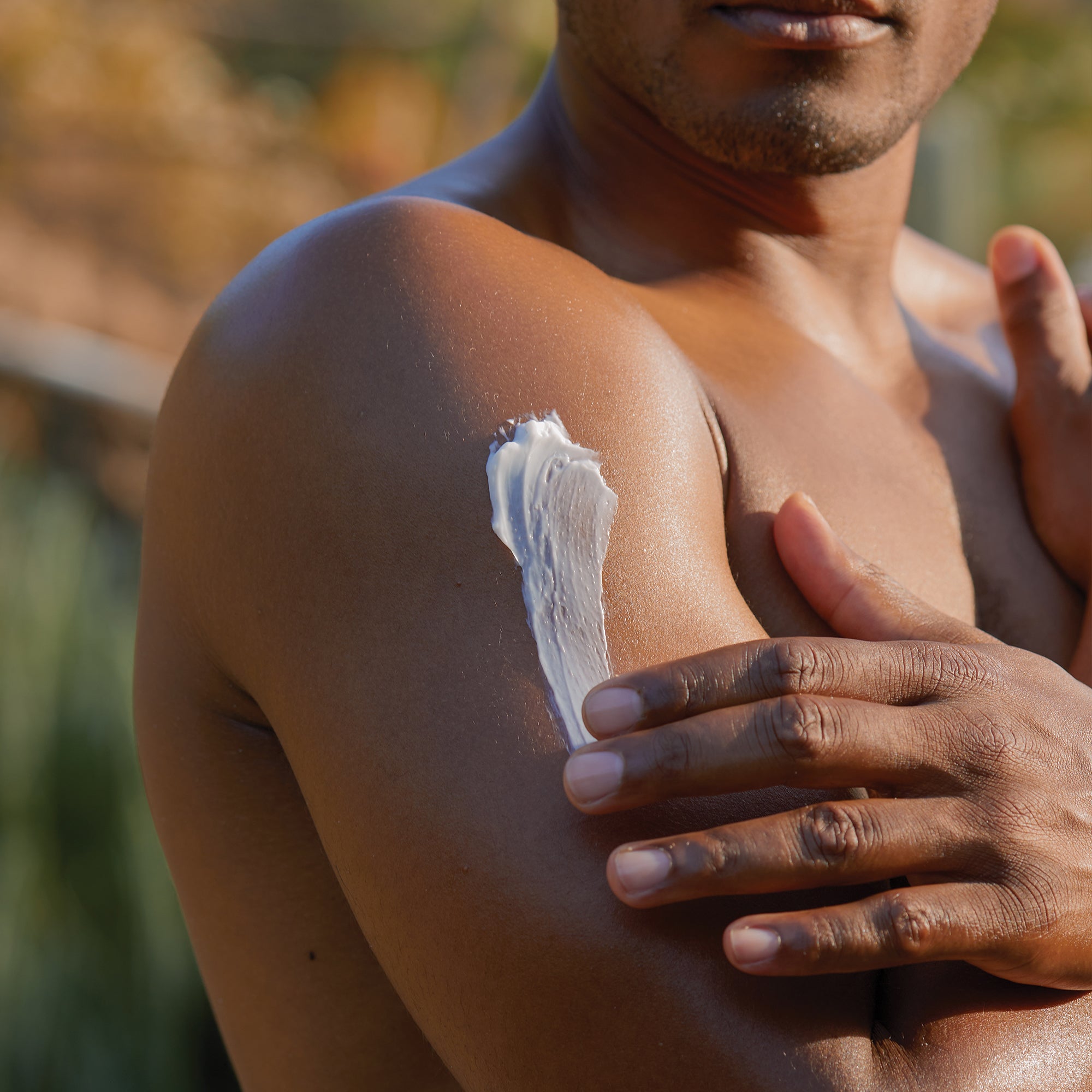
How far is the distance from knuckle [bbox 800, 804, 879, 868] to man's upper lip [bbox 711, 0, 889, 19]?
85cm

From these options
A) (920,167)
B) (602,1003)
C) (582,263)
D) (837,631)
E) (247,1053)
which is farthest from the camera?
(920,167)

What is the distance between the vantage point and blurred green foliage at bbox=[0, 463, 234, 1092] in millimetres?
2850

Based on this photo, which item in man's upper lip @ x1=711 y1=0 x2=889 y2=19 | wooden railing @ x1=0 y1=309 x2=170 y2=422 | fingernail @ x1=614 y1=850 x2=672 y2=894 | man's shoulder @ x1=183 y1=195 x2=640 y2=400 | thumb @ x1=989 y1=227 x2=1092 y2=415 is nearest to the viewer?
fingernail @ x1=614 y1=850 x2=672 y2=894

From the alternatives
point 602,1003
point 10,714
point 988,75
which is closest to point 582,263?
point 602,1003

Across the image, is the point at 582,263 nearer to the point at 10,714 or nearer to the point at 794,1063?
the point at 794,1063

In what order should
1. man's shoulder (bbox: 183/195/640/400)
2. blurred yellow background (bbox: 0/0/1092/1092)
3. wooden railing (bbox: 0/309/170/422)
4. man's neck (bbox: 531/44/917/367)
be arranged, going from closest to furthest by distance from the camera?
1. man's shoulder (bbox: 183/195/640/400)
2. man's neck (bbox: 531/44/917/367)
3. blurred yellow background (bbox: 0/0/1092/1092)
4. wooden railing (bbox: 0/309/170/422)

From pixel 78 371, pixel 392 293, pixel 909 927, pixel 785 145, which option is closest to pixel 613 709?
pixel 909 927

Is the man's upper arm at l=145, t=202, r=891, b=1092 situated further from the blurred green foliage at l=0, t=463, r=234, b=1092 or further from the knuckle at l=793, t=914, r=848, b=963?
the blurred green foliage at l=0, t=463, r=234, b=1092

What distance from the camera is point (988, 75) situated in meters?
11.6

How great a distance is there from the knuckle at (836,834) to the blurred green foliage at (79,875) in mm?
2396

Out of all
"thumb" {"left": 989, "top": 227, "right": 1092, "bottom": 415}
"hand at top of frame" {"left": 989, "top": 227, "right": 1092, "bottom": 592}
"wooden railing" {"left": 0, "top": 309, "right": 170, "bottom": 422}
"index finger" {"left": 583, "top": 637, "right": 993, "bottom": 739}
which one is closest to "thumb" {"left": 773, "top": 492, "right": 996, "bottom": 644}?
"index finger" {"left": 583, "top": 637, "right": 993, "bottom": 739}

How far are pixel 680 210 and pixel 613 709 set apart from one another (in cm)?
82

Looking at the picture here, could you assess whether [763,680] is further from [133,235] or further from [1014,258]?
[133,235]

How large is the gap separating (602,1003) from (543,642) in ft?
0.87
